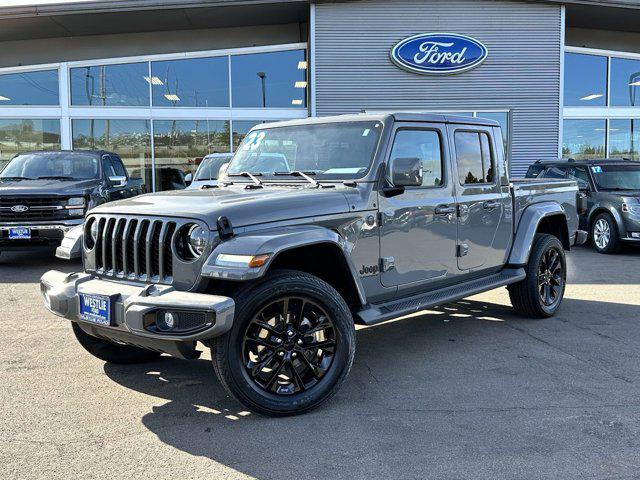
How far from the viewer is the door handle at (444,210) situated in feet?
16.2

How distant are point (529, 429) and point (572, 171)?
9.80 metres

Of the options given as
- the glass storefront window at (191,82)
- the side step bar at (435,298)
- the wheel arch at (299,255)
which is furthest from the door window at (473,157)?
the glass storefront window at (191,82)

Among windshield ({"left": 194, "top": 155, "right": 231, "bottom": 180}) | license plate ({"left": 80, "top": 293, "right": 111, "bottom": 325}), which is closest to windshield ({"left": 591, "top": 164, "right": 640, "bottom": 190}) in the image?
windshield ({"left": 194, "top": 155, "right": 231, "bottom": 180})

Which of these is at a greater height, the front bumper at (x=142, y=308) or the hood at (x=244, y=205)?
the hood at (x=244, y=205)

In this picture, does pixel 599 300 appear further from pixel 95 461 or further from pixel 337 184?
pixel 95 461

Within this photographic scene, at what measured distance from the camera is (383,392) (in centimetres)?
424

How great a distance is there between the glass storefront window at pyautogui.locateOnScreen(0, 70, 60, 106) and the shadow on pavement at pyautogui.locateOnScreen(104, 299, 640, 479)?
15053 millimetres

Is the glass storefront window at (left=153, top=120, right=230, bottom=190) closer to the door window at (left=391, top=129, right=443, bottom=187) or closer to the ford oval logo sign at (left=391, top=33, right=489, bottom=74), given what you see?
the ford oval logo sign at (left=391, top=33, right=489, bottom=74)

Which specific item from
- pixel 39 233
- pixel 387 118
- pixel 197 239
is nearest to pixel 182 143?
pixel 39 233

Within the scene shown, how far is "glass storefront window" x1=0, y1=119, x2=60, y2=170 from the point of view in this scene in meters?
17.4

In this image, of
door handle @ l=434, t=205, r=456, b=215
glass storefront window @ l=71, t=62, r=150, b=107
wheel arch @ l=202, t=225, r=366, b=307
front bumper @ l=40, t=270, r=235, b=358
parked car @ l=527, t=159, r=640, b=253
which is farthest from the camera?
glass storefront window @ l=71, t=62, r=150, b=107

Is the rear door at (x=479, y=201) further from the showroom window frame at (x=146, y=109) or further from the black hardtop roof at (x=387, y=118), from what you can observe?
the showroom window frame at (x=146, y=109)

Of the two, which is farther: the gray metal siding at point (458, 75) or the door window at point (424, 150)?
the gray metal siding at point (458, 75)

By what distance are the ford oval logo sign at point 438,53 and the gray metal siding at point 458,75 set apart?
0.77 ft
